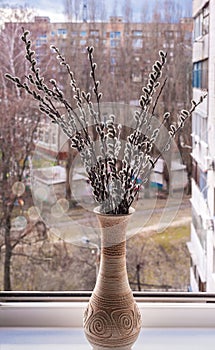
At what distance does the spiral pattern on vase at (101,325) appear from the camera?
3.52 feet

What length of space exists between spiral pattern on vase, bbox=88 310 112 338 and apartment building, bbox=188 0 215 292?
1.31 feet

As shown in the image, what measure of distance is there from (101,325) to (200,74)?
27.1 inches

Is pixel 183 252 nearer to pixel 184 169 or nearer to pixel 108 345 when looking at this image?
pixel 184 169

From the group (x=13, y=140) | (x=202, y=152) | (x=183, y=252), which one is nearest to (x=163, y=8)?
(x=202, y=152)

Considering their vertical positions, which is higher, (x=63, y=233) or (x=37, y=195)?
Answer: (x=37, y=195)

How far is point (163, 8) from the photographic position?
4.41ft

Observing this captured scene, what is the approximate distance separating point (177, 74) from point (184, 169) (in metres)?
0.25

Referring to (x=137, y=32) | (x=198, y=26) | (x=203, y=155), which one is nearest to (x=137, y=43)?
(x=137, y=32)

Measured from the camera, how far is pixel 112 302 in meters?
1.08

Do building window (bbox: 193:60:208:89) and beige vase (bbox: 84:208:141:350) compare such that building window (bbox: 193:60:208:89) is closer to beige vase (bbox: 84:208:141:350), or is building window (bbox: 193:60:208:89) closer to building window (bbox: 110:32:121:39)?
building window (bbox: 110:32:121:39)

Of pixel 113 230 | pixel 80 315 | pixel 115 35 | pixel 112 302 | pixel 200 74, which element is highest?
pixel 115 35

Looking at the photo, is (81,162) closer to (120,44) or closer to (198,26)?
(120,44)

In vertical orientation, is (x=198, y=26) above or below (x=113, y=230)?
Result: above

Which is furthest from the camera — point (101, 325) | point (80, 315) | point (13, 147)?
point (13, 147)
